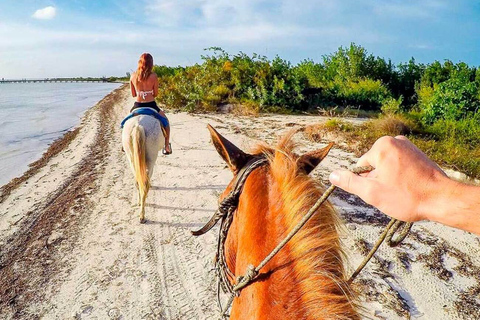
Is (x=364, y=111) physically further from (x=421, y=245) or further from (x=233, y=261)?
(x=233, y=261)

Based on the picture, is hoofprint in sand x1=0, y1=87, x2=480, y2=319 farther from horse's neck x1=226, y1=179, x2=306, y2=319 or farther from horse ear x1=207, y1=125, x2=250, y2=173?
horse's neck x1=226, y1=179, x2=306, y2=319

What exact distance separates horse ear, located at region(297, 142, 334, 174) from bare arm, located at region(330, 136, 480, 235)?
1.67 feet

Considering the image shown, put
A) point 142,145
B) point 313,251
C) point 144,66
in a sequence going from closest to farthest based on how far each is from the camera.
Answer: point 313,251 < point 142,145 < point 144,66

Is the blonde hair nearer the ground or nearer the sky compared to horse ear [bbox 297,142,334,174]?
nearer the sky

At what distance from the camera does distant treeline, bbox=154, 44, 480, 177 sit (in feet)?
29.0

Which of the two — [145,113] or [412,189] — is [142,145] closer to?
[145,113]

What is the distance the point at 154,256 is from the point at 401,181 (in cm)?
379

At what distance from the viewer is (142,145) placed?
501 centimetres

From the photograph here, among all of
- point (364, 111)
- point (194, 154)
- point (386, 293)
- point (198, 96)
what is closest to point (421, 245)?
point (386, 293)

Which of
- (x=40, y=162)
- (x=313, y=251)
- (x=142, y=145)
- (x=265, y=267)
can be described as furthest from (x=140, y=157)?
(x=40, y=162)

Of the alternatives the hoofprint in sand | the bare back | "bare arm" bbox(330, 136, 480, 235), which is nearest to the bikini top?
the bare back

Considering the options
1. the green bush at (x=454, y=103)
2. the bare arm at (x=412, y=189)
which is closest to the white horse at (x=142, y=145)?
the bare arm at (x=412, y=189)

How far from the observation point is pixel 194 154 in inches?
325

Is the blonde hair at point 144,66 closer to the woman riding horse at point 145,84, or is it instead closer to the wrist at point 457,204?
the woman riding horse at point 145,84
